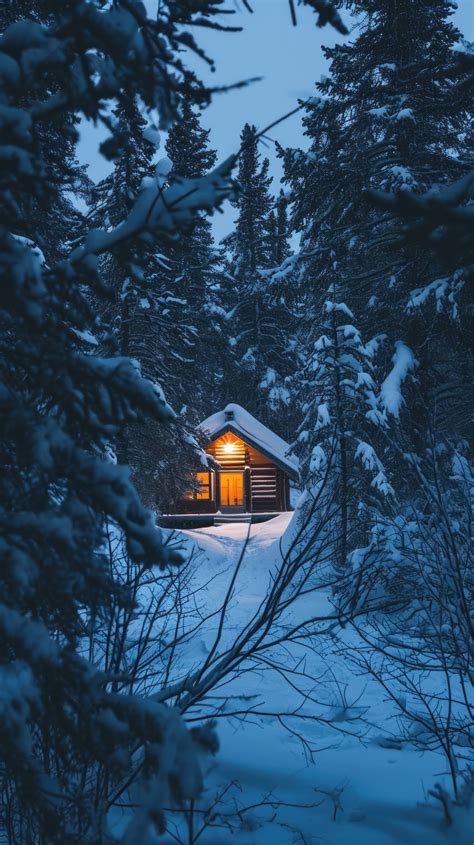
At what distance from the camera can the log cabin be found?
2264cm

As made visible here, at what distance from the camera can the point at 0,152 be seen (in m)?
1.98

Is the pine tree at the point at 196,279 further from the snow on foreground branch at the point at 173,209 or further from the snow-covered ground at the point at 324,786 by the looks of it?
the snow on foreground branch at the point at 173,209

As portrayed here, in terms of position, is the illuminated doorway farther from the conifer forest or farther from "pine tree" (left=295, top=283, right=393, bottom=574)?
"pine tree" (left=295, top=283, right=393, bottom=574)

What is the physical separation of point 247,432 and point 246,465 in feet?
5.56

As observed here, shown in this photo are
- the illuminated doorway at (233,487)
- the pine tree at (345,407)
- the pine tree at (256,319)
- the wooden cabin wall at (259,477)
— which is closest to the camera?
the pine tree at (345,407)

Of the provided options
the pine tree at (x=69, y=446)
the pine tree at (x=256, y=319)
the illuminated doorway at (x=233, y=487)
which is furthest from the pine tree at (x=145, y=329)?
the pine tree at (x=256, y=319)

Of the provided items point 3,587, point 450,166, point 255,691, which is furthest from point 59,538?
point 450,166

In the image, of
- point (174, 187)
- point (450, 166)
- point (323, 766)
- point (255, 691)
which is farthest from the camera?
point (450, 166)

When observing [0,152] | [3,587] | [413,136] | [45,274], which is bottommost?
[3,587]

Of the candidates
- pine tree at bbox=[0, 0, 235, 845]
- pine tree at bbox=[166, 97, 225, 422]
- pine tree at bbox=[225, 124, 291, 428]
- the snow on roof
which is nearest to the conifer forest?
pine tree at bbox=[0, 0, 235, 845]

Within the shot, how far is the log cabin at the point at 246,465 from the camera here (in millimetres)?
22641

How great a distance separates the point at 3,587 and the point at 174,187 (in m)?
1.88

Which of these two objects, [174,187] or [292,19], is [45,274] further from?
[292,19]

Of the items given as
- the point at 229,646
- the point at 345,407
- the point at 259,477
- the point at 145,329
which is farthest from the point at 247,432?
the point at 229,646
